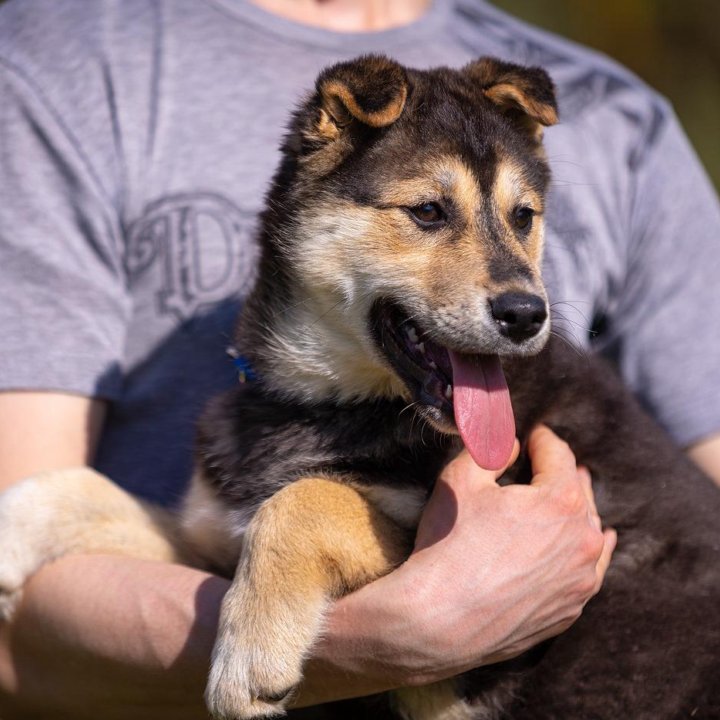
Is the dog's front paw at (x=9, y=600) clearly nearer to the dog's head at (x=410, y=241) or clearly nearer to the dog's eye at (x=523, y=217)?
the dog's head at (x=410, y=241)

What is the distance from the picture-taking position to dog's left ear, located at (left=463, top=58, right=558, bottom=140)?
3.67m

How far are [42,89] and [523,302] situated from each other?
5.83 feet

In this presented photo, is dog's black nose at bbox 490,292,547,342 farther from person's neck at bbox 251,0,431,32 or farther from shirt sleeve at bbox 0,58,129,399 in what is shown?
person's neck at bbox 251,0,431,32

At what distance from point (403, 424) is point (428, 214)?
2.11 feet

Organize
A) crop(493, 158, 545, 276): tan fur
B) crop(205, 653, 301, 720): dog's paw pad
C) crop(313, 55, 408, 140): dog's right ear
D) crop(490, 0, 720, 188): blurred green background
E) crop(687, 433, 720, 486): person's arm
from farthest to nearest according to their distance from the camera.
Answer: crop(490, 0, 720, 188): blurred green background, crop(687, 433, 720, 486): person's arm, crop(493, 158, 545, 276): tan fur, crop(313, 55, 408, 140): dog's right ear, crop(205, 653, 301, 720): dog's paw pad

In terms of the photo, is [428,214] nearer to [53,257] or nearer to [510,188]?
[510,188]

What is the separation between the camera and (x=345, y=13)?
4496 mm

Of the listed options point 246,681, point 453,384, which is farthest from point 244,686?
point 453,384

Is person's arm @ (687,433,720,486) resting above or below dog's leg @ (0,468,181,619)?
above

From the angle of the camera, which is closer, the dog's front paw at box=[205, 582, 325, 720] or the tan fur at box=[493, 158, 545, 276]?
the dog's front paw at box=[205, 582, 325, 720]

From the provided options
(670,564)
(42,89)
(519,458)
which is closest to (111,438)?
(42,89)

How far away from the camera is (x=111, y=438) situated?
4.07 metres

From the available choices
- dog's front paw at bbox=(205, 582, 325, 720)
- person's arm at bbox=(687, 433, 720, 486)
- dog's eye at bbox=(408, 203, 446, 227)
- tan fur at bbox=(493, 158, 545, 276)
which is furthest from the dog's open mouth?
person's arm at bbox=(687, 433, 720, 486)

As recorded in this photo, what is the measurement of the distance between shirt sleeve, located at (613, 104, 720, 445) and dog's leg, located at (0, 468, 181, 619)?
1.92 meters
